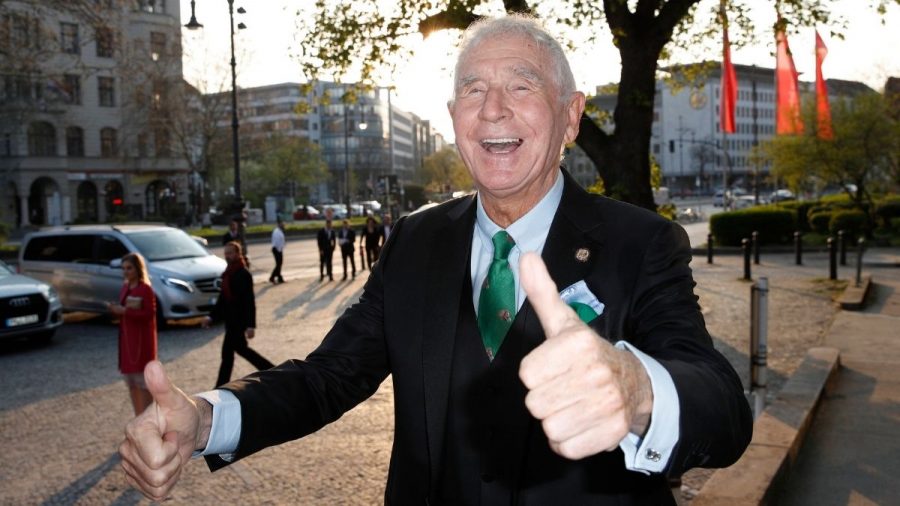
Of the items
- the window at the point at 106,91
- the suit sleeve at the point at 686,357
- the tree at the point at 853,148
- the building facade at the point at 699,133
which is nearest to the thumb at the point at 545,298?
the suit sleeve at the point at 686,357

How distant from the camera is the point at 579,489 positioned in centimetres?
210

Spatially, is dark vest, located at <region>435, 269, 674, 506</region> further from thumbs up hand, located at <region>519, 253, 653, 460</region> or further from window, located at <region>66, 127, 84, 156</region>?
window, located at <region>66, 127, 84, 156</region>

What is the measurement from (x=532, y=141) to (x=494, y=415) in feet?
2.48

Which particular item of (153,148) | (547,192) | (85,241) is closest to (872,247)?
(85,241)

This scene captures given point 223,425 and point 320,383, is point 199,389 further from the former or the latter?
point 223,425

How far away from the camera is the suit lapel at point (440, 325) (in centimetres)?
224

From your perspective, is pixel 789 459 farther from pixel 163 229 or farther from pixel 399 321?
pixel 163 229

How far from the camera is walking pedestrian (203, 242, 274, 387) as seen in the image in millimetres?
8977

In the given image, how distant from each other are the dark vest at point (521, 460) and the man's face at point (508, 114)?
1.39 ft

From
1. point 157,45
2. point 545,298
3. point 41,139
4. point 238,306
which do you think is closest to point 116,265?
point 238,306

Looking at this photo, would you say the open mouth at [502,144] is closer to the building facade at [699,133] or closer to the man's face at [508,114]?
the man's face at [508,114]

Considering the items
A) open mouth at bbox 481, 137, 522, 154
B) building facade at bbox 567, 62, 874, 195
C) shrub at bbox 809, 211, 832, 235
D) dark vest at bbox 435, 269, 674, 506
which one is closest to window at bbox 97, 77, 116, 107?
shrub at bbox 809, 211, 832, 235

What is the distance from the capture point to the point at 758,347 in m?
7.87

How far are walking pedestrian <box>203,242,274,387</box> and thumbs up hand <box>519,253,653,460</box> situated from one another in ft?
26.0
